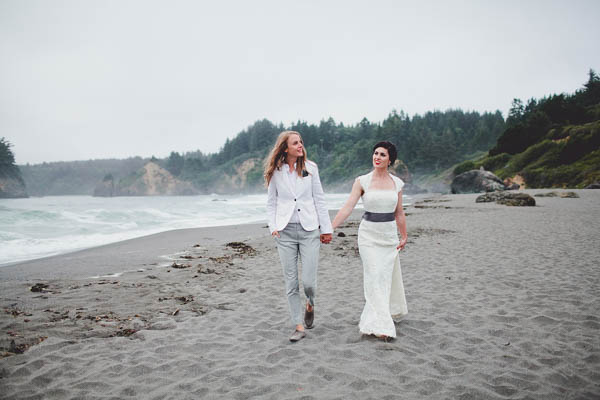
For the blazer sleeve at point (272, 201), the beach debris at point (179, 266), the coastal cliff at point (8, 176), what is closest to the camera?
the blazer sleeve at point (272, 201)

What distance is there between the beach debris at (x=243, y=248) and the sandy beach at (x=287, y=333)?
4.61ft

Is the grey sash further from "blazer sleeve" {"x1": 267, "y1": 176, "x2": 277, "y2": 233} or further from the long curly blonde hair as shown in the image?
"blazer sleeve" {"x1": 267, "y1": 176, "x2": 277, "y2": 233}

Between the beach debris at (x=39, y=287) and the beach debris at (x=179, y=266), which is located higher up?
the beach debris at (x=39, y=287)

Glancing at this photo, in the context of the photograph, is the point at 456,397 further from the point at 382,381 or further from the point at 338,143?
the point at 338,143

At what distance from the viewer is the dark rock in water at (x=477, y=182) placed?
33.5 meters

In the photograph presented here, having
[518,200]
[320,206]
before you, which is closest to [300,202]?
[320,206]

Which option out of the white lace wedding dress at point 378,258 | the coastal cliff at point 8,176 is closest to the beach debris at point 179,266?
the white lace wedding dress at point 378,258

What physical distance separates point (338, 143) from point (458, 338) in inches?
4328

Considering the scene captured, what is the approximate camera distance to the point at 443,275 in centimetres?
637

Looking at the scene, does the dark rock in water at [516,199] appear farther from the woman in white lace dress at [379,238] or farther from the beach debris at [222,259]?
the woman in white lace dress at [379,238]

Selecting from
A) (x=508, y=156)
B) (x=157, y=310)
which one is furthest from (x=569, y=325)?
(x=508, y=156)

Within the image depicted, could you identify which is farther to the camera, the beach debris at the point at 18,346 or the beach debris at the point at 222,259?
the beach debris at the point at 222,259

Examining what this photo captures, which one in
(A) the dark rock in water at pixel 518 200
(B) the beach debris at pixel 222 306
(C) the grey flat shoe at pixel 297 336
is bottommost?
(B) the beach debris at pixel 222 306

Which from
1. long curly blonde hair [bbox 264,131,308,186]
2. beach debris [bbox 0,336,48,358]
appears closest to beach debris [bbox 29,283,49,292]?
beach debris [bbox 0,336,48,358]
